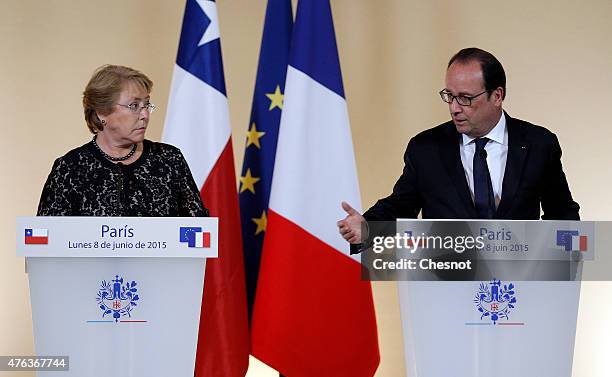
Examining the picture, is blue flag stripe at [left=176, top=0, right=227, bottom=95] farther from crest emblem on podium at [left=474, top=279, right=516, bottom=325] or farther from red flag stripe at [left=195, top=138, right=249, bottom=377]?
crest emblem on podium at [left=474, top=279, right=516, bottom=325]

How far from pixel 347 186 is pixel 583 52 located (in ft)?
6.10

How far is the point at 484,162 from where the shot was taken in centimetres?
262

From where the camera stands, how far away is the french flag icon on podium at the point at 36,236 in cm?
206

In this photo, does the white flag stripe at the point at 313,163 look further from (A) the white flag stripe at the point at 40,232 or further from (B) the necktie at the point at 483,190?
(A) the white flag stripe at the point at 40,232

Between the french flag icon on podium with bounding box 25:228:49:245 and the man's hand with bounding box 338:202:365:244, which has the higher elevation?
the man's hand with bounding box 338:202:365:244

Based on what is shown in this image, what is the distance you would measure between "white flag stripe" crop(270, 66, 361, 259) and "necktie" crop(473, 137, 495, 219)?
2.84 feet

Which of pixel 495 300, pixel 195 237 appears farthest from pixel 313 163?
pixel 495 300

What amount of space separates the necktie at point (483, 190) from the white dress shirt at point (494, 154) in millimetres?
30

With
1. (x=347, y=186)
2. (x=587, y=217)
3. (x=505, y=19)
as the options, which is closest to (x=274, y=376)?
(x=347, y=186)

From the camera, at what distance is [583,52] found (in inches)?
175

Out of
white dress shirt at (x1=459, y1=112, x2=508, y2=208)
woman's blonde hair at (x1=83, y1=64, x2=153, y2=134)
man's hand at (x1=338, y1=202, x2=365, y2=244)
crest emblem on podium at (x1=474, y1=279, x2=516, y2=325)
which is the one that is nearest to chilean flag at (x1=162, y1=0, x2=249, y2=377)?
woman's blonde hair at (x1=83, y1=64, x2=153, y2=134)

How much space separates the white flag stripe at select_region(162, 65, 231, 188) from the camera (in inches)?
135

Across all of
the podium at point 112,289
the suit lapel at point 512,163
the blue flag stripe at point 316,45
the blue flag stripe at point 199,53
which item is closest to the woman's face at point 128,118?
the podium at point 112,289

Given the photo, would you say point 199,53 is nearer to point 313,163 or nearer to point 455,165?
point 313,163
